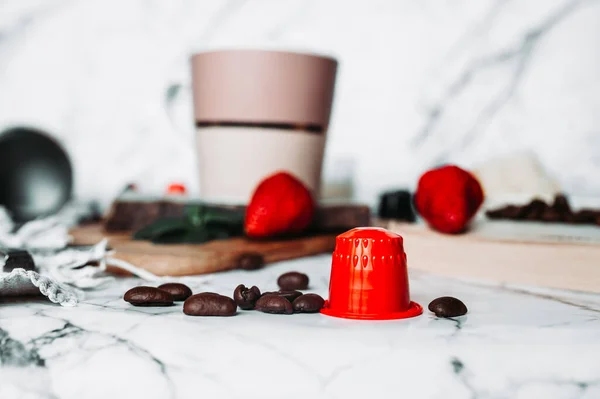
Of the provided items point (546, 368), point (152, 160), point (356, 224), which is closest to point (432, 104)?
point (356, 224)

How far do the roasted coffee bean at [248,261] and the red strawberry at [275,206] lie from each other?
0.06 metres

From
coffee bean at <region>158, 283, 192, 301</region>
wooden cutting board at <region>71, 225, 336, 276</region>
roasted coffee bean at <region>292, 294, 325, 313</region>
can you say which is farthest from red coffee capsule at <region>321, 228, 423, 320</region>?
wooden cutting board at <region>71, 225, 336, 276</region>

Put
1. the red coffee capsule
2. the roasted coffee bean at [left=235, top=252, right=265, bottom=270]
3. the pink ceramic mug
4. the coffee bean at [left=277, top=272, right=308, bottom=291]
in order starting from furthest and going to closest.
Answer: the pink ceramic mug, the roasted coffee bean at [left=235, top=252, right=265, bottom=270], the coffee bean at [left=277, top=272, right=308, bottom=291], the red coffee capsule

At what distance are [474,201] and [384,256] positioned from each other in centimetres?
27

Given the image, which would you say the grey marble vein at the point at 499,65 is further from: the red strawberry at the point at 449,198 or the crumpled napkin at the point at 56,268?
the crumpled napkin at the point at 56,268

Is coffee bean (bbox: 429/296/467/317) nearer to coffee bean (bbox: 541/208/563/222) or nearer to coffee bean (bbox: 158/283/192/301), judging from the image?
coffee bean (bbox: 158/283/192/301)

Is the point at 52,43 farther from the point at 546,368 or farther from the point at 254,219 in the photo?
the point at 546,368

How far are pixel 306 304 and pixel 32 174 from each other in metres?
0.84

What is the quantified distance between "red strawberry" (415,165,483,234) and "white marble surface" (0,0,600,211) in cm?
60

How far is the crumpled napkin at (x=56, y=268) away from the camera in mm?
543

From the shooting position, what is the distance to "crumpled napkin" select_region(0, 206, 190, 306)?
0.54 metres

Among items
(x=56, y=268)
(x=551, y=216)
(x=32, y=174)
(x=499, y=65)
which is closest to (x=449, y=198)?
(x=551, y=216)

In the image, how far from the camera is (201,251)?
750mm

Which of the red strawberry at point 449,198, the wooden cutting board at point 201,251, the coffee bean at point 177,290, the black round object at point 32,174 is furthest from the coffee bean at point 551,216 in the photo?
the black round object at point 32,174
